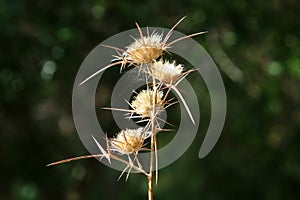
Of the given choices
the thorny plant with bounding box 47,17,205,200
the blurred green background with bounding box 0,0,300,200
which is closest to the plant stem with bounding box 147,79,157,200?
the thorny plant with bounding box 47,17,205,200

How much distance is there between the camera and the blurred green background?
2.64 metres

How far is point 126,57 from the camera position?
0.47m

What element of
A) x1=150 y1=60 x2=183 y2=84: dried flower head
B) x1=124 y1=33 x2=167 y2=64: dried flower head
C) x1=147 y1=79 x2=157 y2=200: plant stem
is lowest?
x1=147 y1=79 x2=157 y2=200: plant stem

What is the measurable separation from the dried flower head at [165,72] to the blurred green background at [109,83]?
1.89 meters

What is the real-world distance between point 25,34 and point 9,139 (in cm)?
68

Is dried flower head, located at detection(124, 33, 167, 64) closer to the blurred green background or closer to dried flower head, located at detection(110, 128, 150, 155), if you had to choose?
dried flower head, located at detection(110, 128, 150, 155)

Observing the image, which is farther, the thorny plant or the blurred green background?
the blurred green background

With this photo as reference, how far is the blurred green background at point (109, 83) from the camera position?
A: 8.66 feet

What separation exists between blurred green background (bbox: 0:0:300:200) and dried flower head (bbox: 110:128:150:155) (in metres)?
1.89

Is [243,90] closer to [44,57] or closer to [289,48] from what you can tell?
[289,48]

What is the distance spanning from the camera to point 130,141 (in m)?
0.46

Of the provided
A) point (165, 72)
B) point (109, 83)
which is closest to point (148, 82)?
point (165, 72)

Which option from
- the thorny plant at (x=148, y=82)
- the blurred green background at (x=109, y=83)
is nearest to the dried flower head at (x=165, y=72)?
the thorny plant at (x=148, y=82)

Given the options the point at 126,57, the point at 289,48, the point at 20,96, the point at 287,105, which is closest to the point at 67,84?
the point at 20,96
